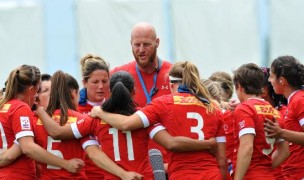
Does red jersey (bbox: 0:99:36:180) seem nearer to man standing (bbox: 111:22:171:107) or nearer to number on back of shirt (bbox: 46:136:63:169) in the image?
number on back of shirt (bbox: 46:136:63:169)

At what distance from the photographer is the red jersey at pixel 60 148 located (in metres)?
7.94

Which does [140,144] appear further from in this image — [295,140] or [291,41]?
[291,41]

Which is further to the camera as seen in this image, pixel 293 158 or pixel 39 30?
pixel 39 30

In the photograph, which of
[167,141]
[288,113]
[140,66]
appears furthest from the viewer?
[140,66]

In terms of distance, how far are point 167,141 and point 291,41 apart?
31.2 ft

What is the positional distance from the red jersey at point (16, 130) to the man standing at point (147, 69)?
154 centimetres

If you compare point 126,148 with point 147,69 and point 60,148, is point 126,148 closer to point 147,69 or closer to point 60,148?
point 60,148

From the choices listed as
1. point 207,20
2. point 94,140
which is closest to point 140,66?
point 94,140

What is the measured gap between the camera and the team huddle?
7652 mm

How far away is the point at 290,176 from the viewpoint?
847 centimetres

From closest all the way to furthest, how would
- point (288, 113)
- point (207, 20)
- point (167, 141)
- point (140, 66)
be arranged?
point (167, 141)
point (288, 113)
point (140, 66)
point (207, 20)

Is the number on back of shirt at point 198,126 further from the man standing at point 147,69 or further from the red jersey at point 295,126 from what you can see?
the man standing at point 147,69

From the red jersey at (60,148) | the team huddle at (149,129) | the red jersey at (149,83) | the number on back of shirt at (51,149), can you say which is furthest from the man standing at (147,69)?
the number on back of shirt at (51,149)

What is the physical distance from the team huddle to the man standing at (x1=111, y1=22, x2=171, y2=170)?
31.9 inches
